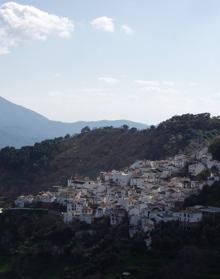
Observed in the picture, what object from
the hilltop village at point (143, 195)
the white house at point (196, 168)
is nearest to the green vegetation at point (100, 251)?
the hilltop village at point (143, 195)

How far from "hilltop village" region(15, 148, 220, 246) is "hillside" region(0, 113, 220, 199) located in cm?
1398

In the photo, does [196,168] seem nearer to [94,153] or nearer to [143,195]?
[143,195]

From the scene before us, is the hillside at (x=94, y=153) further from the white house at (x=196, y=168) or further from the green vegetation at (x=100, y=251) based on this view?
the green vegetation at (x=100, y=251)

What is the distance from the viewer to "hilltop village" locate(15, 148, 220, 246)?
4397 centimetres

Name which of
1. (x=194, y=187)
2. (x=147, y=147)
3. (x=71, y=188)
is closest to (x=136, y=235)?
(x=194, y=187)

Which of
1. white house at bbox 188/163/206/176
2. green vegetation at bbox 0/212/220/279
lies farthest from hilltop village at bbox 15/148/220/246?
green vegetation at bbox 0/212/220/279

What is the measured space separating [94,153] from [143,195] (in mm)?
36957

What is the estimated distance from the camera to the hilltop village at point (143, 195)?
43969 mm

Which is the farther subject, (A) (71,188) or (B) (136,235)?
(A) (71,188)

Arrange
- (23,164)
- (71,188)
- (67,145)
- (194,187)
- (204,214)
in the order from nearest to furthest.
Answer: (204,214) < (194,187) < (71,188) < (23,164) < (67,145)

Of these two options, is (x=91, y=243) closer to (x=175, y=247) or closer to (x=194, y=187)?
(x=175, y=247)

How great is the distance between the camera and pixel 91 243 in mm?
43781

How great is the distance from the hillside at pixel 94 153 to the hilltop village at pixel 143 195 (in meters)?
14.0

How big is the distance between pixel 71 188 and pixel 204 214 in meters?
20.5
